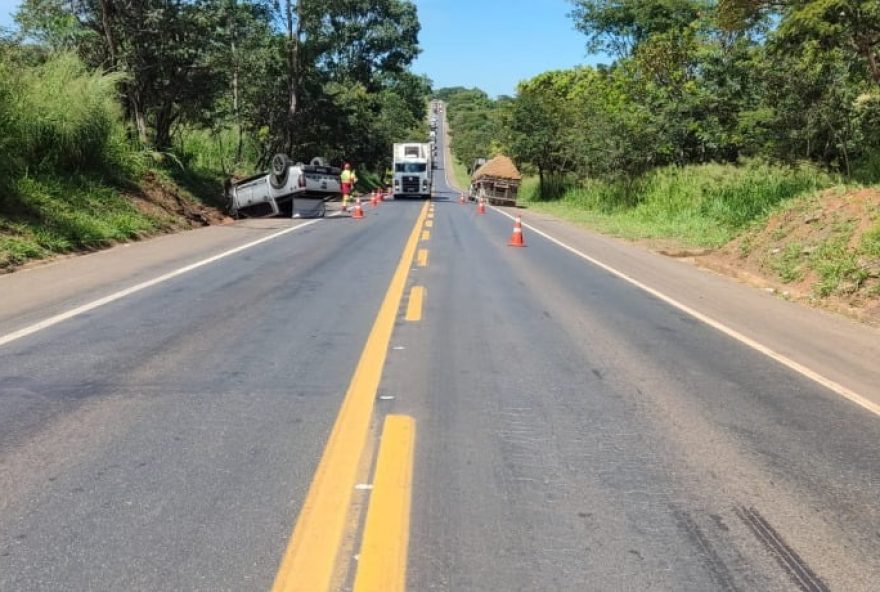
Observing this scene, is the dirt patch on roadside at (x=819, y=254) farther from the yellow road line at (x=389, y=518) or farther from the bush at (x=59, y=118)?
the bush at (x=59, y=118)

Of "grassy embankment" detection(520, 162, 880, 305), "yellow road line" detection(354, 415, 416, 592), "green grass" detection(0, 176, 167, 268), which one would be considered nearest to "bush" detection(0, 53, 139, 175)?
"green grass" detection(0, 176, 167, 268)

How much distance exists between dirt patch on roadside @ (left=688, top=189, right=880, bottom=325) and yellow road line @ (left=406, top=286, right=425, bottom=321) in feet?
18.6

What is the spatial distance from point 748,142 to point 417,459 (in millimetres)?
26757

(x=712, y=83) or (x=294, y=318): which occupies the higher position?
(x=712, y=83)

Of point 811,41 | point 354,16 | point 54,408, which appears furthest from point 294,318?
point 354,16

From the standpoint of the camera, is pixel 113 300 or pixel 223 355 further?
pixel 113 300

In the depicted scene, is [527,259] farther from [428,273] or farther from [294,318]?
[294,318]

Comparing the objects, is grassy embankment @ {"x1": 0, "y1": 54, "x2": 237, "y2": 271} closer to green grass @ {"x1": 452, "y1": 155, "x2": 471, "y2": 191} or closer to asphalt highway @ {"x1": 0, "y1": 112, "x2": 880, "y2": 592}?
asphalt highway @ {"x1": 0, "y1": 112, "x2": 880, "y2": 592}

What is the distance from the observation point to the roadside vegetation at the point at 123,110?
48.2 ft

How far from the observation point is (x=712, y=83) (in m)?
28.9

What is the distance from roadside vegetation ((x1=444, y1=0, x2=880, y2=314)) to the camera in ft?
44.0

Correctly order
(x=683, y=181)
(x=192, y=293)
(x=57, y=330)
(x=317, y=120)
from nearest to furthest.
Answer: (x=57, y=330) → (x=192, y=293) → (x=683, y=181) → (x=317, y=120)

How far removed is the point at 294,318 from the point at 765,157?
2159cm

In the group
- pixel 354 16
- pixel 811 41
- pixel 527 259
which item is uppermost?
pixel 354 16
